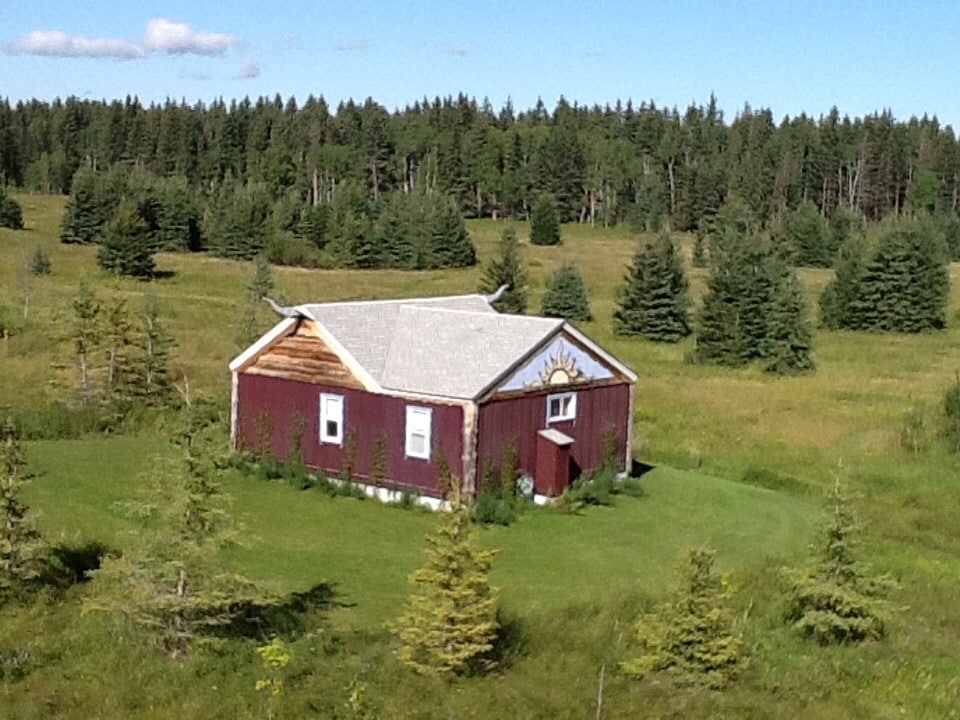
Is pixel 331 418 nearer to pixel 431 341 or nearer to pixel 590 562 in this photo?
pixel 431 341

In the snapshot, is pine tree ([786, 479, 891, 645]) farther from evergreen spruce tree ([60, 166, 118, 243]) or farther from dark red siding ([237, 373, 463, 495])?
evergreen spruce tree ([60, 166, 118, 243])

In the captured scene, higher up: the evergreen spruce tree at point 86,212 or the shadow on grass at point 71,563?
the evergreen spruce tree at point 86,212

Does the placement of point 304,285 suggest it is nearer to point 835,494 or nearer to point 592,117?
point 835,494

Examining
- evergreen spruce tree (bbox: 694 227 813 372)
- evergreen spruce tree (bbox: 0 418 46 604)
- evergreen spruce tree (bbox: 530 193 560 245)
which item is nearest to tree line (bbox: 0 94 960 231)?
evergreen spruce tree (bbox: 530 193 560 245)

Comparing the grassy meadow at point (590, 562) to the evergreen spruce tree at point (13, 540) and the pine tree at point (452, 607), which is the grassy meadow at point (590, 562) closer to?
the pine tree at point (452, 607)

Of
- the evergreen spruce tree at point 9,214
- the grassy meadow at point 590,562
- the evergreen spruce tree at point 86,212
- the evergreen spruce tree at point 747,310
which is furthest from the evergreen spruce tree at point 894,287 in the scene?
the evergreen spruce tree at point 9,214

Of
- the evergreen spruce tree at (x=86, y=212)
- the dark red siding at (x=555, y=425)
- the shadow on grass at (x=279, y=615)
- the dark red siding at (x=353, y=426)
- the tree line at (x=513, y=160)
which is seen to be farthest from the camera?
the tree line at (x=513, y=160)

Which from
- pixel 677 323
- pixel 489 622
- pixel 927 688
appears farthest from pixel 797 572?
pixel 677 323

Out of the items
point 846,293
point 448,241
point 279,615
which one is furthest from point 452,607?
point 448,241
